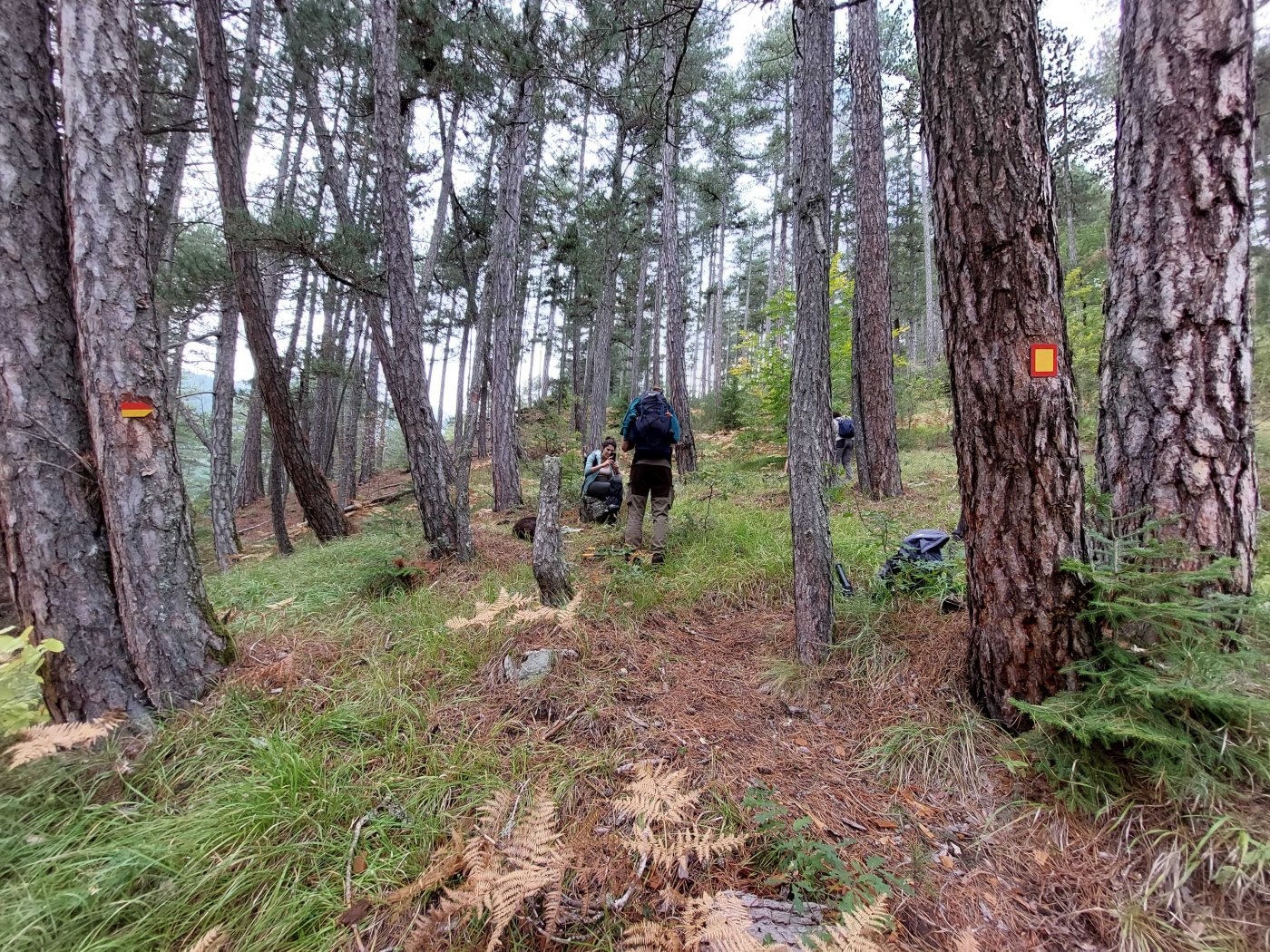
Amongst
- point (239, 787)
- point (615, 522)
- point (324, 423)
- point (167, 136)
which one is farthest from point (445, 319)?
point (239, 787)

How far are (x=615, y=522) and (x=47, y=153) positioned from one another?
18.0 feet

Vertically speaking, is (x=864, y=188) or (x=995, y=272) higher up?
(x=864, y=188)

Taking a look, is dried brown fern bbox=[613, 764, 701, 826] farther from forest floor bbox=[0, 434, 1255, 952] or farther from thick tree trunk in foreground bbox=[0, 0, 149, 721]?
thick tree trunk in foreground bbox=[0, 0, 149, 721]

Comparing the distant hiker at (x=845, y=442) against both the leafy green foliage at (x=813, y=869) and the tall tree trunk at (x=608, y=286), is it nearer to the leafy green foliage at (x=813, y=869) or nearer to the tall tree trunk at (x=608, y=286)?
the tall tree trunk at (x=608, y=286)

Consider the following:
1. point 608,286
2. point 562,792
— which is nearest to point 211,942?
point 562,792

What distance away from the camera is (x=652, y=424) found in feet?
16.3

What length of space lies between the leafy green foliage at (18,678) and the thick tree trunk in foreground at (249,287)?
4837 mm

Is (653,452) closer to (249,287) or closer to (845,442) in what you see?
(845,442)

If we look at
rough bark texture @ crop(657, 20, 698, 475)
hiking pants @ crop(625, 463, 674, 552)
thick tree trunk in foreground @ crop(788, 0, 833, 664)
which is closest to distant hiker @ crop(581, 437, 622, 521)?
hiking pants @ crop(625, 463, 674, 552)

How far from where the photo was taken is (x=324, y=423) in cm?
1558

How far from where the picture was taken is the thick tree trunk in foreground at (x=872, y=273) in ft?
21.5

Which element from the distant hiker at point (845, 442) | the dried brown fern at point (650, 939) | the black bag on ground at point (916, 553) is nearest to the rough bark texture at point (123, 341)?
the dried brown fern at point (650, 939)

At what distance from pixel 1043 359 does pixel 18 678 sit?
14.5ft

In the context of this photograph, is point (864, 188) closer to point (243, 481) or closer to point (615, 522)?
point (615, 522)
